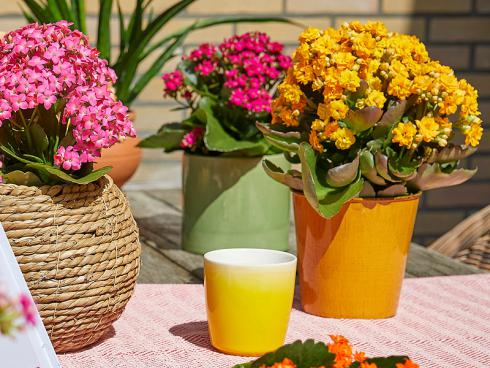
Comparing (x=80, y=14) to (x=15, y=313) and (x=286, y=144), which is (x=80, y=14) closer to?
(x=286, y=144)

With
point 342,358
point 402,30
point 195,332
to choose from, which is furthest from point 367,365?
point 402,30

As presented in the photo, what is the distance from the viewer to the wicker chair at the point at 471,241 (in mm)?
1655

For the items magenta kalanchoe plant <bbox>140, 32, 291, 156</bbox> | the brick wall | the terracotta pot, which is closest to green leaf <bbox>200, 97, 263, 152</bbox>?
magenta kalanchoe plant <bbox>140, 32, 291, 156</bbox>

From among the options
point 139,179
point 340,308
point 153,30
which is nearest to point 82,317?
point 340,308

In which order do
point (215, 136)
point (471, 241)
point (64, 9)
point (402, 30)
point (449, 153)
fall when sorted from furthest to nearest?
1. point (402, 30)
2. point (64, 9)
3. point (471, 241)
4. point (215, 136)
5. point (449, 153)

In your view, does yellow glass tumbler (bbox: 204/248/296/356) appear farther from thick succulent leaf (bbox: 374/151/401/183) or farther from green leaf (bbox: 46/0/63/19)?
green leaf (bbox: 46/0/63/19)

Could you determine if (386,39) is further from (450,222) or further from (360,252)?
(450,222)

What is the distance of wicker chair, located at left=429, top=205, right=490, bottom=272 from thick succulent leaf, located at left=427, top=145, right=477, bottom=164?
46cm

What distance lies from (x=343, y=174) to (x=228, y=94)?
0.42 metres

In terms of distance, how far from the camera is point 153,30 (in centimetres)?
177

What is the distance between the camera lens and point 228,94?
1540 millimetres

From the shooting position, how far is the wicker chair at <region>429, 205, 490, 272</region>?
5.43ft

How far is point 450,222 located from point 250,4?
91 centimetres

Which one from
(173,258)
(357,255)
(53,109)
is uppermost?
(53,109)
